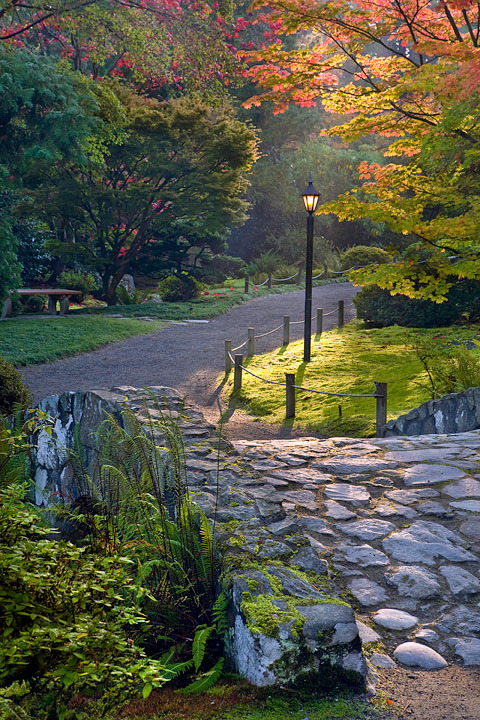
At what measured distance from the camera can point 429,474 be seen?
495 centimetres

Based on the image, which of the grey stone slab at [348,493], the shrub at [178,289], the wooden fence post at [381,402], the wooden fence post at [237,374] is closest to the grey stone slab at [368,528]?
the grey stone slab at [348,493]

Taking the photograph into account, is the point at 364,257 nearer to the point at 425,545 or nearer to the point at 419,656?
the point at 425,545

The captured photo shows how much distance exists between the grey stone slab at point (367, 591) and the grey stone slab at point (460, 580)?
401mm

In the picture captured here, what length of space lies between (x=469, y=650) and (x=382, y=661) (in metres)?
0.43

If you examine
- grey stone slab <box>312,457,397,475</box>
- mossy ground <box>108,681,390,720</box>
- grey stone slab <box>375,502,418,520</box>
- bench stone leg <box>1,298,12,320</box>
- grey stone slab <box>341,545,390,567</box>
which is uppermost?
bench stone leg <box>1,298,12,320</box>

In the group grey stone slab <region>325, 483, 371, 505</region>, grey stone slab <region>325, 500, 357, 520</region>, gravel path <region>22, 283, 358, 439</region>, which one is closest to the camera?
grey stone slab <region>325, 500, 357, 520</region>

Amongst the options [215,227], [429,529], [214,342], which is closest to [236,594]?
[429,529]

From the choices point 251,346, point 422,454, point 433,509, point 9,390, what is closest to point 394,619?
point 433,509

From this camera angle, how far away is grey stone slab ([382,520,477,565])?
3732 millimetres

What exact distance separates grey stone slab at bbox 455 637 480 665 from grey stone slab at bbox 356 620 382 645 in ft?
1.24

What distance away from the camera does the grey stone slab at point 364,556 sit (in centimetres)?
368

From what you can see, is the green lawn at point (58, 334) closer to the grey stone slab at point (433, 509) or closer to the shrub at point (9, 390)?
the shrub at point (9, 390)

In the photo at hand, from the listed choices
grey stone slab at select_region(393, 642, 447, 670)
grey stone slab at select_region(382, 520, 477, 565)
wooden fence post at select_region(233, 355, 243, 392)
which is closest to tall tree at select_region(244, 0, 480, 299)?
wooden fence post at select_region(233, 355, 243, 392)

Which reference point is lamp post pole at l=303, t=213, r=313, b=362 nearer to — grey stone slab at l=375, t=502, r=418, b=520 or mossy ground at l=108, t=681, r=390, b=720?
grey stone slab at l=375, t=502, r=418, b=520
